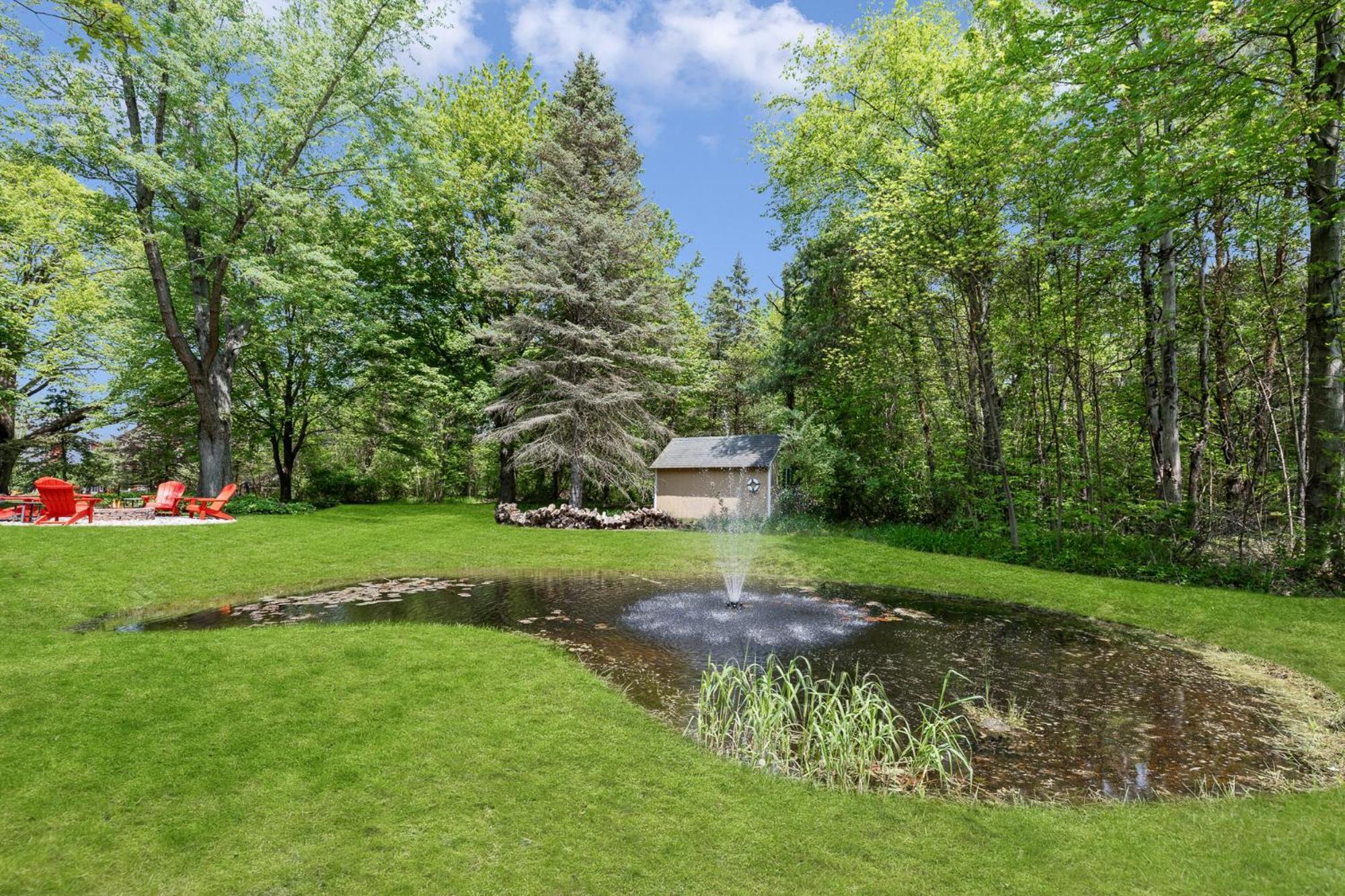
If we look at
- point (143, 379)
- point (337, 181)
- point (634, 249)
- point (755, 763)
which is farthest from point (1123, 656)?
point (143, 379)

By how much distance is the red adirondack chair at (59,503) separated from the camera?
11390mm

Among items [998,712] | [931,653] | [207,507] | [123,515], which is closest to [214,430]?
[123,515]

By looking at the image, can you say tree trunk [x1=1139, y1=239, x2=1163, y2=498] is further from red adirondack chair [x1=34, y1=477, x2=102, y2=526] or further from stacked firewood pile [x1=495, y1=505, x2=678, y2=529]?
red adirondack chair [x1=34, y1=477, x2=102, y2=526]

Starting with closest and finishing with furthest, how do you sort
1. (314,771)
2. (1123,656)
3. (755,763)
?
1. (314,771)
2. (755,763)
3. (1123,656)

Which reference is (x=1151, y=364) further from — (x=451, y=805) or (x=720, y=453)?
(x=451, y=805)

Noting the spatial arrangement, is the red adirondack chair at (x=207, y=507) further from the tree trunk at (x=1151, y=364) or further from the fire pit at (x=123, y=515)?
the tree trunk at (x=1151, y=364)

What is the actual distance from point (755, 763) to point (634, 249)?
19747 millimetres

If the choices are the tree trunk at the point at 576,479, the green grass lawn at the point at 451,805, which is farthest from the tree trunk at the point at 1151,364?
the tree trunk at the point at 576,479

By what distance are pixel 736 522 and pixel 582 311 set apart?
Result: 972 cm

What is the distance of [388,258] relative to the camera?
23.7m

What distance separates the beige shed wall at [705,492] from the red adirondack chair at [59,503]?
1571cm

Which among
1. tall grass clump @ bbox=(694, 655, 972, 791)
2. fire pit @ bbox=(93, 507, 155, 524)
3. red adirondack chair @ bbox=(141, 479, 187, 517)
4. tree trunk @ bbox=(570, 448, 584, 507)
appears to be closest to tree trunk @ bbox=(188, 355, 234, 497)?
fire pit @ bbox=(93, 507, 155, 524)

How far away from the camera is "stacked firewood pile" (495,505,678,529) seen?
18375mm

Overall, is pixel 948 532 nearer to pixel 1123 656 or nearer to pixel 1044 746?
pixel 1123 656
